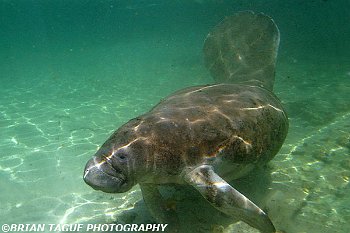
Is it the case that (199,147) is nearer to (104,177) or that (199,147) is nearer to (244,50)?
(104,177)

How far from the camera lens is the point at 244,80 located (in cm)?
813

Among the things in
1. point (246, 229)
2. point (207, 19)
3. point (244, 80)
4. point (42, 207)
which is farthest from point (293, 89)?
point (207, 19)

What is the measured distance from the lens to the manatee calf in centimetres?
399

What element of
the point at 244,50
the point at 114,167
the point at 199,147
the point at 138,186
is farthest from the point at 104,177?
the point at 244,50

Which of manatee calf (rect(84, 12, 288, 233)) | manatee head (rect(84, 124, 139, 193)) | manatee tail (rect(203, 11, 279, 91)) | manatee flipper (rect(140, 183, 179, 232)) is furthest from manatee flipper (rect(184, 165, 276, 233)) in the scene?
manatee tail (rect(203, 11, 279, 91))

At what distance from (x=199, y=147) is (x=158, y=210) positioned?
4.48ft

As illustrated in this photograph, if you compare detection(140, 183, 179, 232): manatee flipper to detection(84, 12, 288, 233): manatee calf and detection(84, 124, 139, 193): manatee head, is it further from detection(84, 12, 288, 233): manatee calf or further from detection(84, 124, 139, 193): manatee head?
detection(84, 124, 139, 193): manatee head

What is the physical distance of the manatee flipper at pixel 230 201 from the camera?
3.90m

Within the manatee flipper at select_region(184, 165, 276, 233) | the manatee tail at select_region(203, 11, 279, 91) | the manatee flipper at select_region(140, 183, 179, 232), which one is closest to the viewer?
the manatee flipper at select_region(184, 165, 276, 233)

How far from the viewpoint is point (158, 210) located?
16.5ft

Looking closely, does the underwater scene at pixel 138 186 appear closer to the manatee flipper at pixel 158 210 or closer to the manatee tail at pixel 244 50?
the manatee flipper at pixel 158 210

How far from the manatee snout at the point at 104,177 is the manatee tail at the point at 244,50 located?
186 inches

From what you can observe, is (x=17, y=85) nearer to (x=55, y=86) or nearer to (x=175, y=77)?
(x=55, y=86)

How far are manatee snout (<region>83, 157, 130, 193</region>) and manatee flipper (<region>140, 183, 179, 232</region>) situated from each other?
35.9 inches
